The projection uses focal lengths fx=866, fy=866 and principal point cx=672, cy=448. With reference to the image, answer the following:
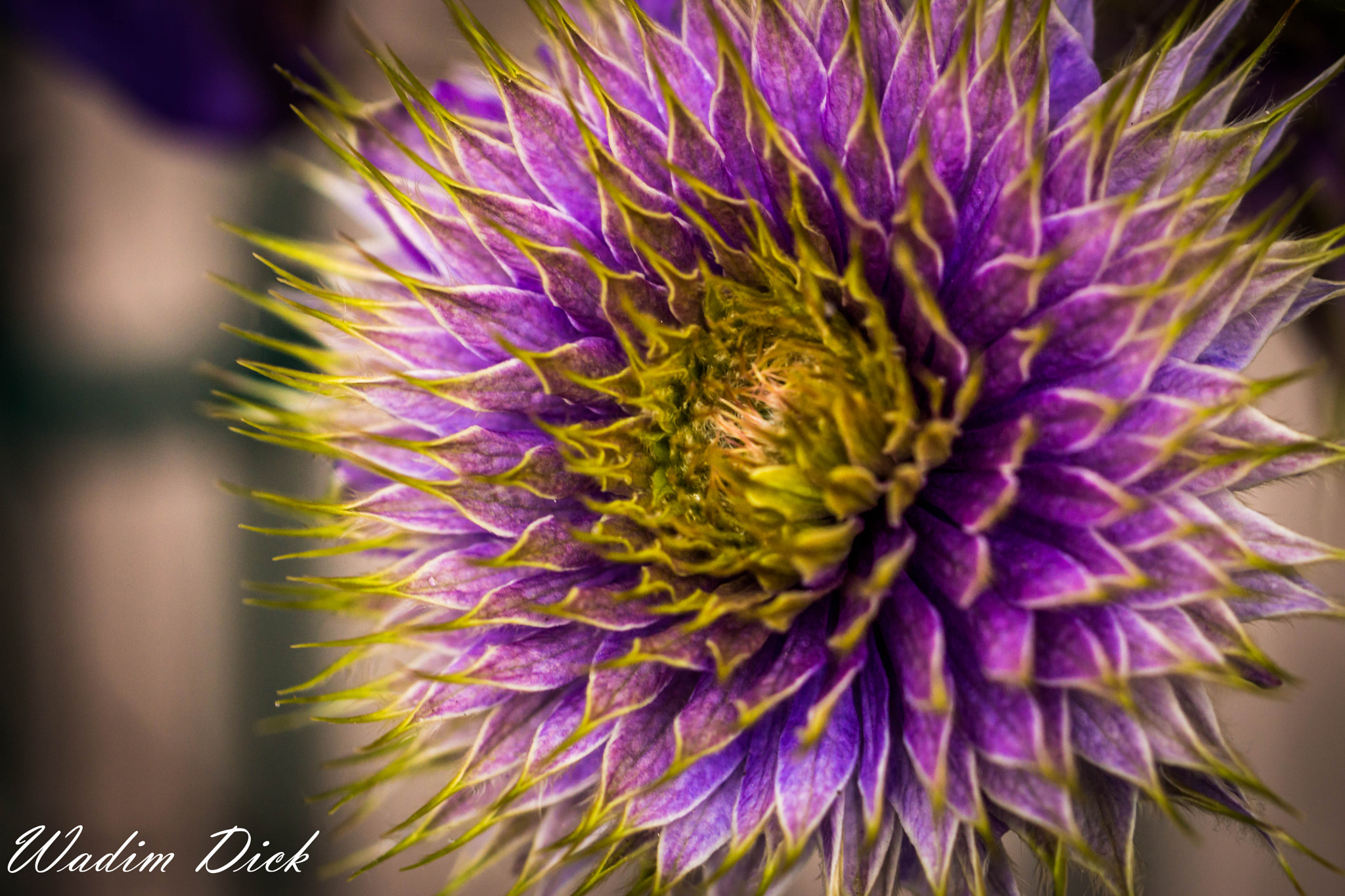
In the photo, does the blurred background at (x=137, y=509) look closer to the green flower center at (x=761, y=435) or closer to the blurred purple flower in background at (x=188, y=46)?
the blurred purple flower in background at (x=188, y=46)

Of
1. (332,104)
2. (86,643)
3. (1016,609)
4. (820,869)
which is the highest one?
(332,104)

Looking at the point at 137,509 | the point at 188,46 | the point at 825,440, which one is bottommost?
the point at 137,509

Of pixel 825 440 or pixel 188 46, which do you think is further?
pixel 188 46

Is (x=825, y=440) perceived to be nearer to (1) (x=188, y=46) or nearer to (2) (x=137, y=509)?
(1) (x=188, y=46)

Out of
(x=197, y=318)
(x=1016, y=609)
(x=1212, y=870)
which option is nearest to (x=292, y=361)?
(x=197, y=318)

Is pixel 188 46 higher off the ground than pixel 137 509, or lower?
higher

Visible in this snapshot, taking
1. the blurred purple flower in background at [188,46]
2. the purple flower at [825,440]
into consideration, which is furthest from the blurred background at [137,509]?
the purple flower at [825,440]

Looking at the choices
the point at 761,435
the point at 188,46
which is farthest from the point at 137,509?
the point at 761,435

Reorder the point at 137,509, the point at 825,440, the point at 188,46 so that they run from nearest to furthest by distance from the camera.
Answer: the point at 825,440 < the point at 188,46 < the point at 137,509

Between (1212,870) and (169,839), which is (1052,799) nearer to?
(1212,870)
